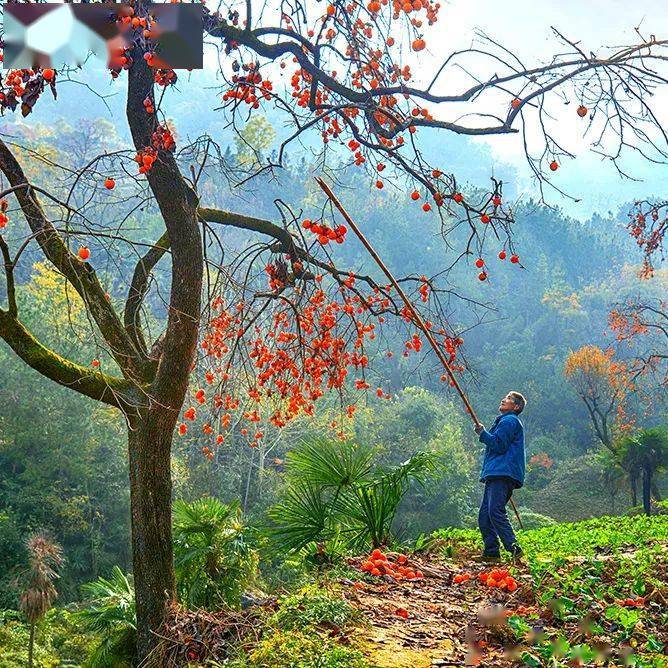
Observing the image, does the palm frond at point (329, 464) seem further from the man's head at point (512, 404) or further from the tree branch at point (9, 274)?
the tree branch at point (9, 274)

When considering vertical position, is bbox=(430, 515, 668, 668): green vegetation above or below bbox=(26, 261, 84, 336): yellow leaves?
below

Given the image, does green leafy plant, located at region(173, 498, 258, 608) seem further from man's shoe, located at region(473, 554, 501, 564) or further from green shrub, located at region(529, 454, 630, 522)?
green shrub, located at region(529, 454, 630, 522)

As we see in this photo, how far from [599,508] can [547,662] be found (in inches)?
865

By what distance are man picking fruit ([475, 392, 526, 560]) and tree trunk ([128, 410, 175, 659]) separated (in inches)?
93.4

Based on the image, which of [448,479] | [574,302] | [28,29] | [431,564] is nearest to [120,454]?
[448,479]

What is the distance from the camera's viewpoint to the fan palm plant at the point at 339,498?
5.54 metres

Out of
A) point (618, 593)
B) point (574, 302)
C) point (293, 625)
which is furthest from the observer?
point (574, 302)

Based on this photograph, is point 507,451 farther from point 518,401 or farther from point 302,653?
point 302,653

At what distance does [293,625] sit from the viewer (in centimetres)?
346

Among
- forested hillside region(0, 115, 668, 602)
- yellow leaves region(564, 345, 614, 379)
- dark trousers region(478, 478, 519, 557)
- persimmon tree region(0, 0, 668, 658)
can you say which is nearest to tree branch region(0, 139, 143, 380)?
persimmon tree region(0, 0, 668, 658)

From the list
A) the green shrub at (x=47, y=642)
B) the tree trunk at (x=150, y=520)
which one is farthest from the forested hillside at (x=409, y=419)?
the green shrub at (x=47, y=642)

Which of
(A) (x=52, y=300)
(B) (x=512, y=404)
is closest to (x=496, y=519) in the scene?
(B) (x=512, y=404)

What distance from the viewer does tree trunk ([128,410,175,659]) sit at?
14.6 feet

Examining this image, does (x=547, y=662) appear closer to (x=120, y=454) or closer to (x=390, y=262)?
(x=120, y=454)
